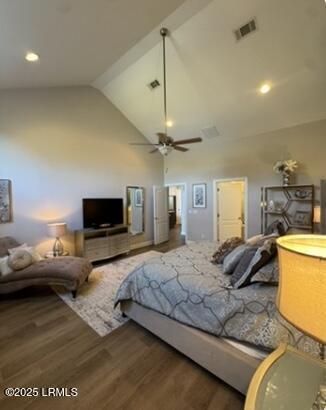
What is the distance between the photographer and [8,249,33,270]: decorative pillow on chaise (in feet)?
10.5

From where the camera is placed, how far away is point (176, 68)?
4.13 meters

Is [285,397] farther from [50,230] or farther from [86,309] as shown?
[50,230]

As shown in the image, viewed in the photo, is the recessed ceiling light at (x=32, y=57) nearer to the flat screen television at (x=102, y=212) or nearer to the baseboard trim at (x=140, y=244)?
the flat screen television at (x=102, y=212)

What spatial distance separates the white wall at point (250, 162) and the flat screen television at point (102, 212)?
2.38 meters

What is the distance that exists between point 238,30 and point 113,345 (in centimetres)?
472

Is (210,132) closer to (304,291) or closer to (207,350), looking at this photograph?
(207,350)

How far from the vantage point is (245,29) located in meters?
3.13

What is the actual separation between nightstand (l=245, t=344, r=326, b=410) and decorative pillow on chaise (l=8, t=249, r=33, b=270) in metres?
3.55

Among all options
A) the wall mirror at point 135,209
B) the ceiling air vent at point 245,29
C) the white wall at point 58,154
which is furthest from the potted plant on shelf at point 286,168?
the white wall at point 58,154

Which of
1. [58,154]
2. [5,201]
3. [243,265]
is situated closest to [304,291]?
[243,265]

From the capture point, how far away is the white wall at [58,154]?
13.3 ft

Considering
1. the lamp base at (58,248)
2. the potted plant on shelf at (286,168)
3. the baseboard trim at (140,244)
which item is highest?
the potted plant on shelf at (286,168)

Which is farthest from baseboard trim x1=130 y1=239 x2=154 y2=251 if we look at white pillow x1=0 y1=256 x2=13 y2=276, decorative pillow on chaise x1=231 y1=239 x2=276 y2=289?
decorative pillow on chaise x1=231 y1=239 x2=276 y2=289

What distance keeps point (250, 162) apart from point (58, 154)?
4790 mm
